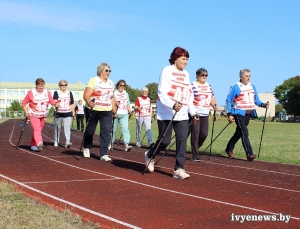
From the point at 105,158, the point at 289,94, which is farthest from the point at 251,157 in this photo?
the point at 289,94

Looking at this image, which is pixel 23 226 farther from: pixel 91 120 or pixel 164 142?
pixel 91 120

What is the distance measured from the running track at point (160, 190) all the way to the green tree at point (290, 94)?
107m

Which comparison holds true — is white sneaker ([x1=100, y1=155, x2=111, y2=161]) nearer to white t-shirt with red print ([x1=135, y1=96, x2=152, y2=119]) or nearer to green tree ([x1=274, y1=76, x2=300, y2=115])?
white t-shirt with red print ([x1=135, y1=96, x2=152, y2=119])

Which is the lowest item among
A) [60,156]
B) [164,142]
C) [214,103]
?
[60,156]

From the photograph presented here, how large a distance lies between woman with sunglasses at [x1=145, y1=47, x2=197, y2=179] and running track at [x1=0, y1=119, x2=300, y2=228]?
0.57 m

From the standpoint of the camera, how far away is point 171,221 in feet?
18.2

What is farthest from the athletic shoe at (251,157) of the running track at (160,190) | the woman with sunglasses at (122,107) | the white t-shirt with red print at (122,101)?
the white t-shirt with red print at (122,101)

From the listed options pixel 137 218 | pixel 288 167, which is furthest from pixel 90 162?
pixel 137 218

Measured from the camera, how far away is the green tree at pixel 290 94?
375ft

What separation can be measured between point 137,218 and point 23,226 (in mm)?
1254

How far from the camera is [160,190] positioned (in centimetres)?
759

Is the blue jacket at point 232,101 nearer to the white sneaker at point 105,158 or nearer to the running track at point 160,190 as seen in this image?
the running track at point 160,190

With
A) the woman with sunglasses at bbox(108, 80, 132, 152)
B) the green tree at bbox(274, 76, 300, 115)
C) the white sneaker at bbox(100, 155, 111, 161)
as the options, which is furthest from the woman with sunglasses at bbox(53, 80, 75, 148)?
the green tree at bbox(274, 76, 300, 115)

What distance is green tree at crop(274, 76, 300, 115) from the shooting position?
4505 inches
